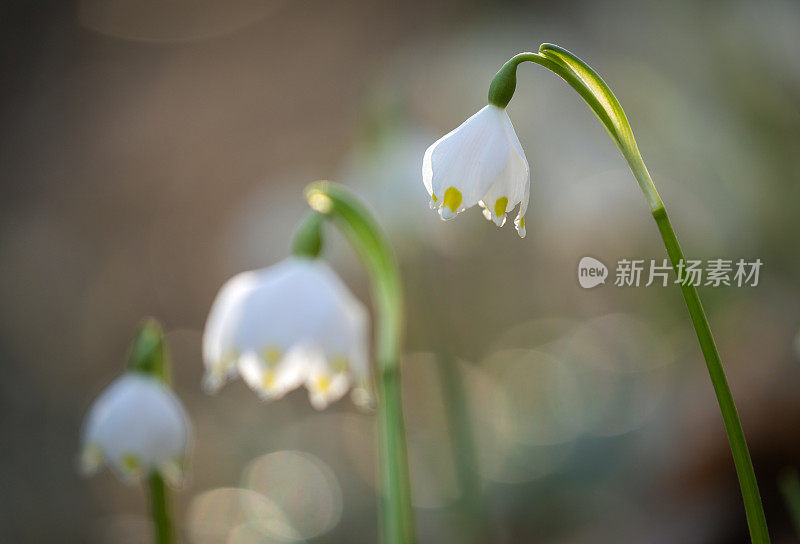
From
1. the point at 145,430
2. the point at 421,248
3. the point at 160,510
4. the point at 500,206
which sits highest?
the point at 421,248

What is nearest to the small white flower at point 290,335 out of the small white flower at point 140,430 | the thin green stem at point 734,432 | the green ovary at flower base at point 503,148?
the small white flower at point 140,430

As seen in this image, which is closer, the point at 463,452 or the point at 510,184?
the point at 510,184

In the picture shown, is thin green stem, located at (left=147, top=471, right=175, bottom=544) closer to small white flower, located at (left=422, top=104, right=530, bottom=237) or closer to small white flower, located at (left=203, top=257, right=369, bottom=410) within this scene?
small white flower, located at (left=203, top=257, right=369, bottom=410)

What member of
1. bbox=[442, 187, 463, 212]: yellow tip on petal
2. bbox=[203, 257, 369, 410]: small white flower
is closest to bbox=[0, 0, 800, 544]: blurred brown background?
bbox=[203, 257, 369, 410]: small white flower

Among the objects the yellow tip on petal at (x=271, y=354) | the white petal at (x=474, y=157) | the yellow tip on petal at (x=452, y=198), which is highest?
the white petal at (x=474, y=157)

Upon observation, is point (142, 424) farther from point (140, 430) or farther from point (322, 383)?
point (322, 383)

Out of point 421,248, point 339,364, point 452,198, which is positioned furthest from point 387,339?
point 421,248

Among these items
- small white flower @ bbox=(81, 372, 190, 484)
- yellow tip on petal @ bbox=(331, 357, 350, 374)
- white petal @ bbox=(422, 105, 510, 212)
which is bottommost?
small white flower @ bbox=(81, 372, 190, 484)

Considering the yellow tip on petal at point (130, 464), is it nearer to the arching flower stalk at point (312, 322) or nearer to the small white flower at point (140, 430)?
the small white flower at point (140, 430)
